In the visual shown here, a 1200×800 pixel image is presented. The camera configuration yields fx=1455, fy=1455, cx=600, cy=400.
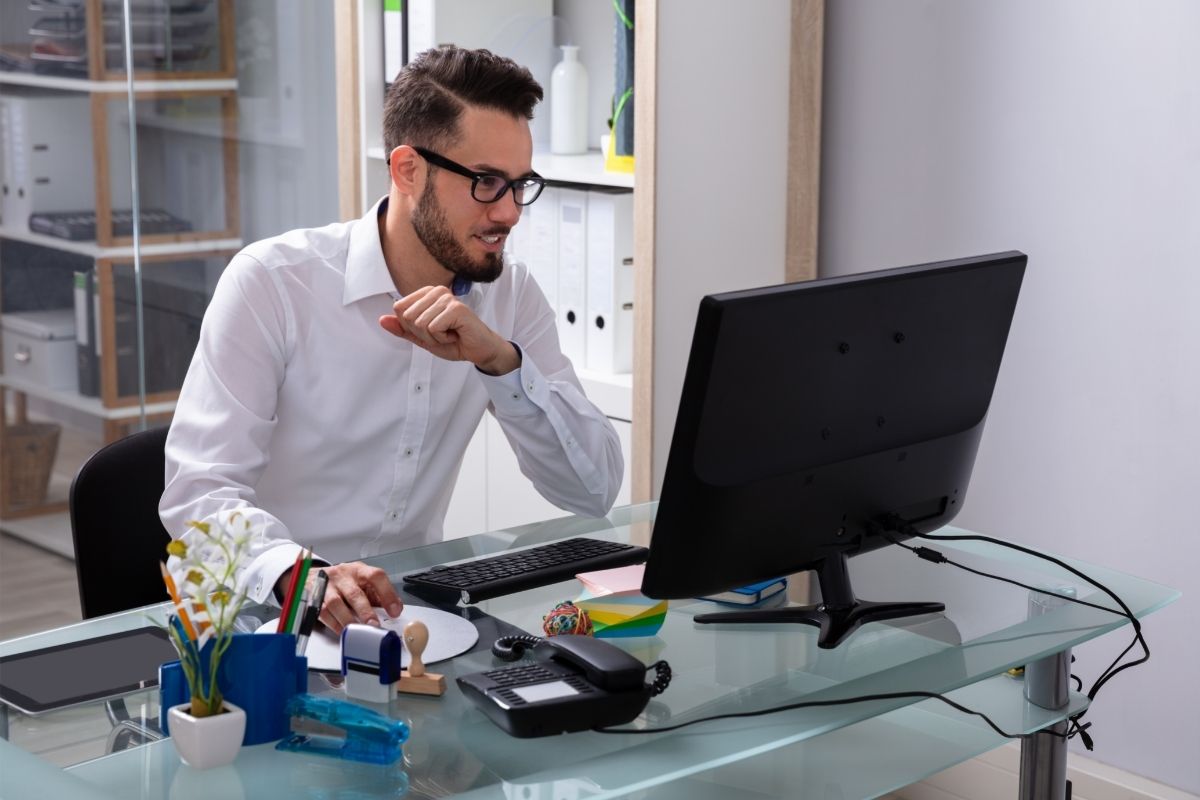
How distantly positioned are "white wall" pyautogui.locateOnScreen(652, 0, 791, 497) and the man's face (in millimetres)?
728

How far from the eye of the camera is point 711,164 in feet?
8.91

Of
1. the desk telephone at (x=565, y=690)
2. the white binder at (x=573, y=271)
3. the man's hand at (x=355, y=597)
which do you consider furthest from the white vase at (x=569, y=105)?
the desk telephone at (x=565, y=690)

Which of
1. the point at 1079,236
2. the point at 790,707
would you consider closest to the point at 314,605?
the point at 790,707

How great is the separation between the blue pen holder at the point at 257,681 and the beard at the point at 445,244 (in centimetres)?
85

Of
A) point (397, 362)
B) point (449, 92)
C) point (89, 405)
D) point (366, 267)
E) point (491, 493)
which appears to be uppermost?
point (449, 92)

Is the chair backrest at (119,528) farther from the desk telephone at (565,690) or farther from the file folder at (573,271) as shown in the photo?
the file folder at (573,271)

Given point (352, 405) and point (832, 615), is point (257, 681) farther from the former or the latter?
point (352, 405)

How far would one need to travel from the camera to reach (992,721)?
1.56 meters

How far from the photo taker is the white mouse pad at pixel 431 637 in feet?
4.43

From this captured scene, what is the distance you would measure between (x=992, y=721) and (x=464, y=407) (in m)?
0.88

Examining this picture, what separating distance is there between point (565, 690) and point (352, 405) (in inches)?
32.8

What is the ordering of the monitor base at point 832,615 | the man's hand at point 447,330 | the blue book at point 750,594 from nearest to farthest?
the monitor base at point 832,615 → the blue book at point 750,594 → the man's hand at point 447,330

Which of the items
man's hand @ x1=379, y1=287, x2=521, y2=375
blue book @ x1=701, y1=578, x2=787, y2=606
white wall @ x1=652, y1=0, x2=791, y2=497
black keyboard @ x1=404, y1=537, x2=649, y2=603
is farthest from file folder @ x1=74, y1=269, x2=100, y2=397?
blue book @ x1=701, y1=578, x2=787, y2=606

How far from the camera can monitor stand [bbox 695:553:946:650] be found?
59.4 inches
